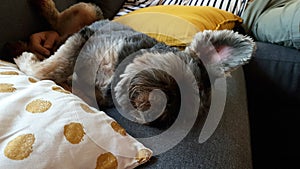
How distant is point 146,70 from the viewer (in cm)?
67

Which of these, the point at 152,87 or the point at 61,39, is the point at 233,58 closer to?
the point at 152,87

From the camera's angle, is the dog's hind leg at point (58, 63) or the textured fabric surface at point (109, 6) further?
the textured fabric surface at point (109, 6)

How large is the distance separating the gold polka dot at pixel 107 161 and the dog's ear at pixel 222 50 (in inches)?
11.8

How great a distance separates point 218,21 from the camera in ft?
3.93

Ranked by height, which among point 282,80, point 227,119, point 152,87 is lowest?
point 282,80

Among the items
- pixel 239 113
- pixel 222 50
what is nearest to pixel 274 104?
pixel 239 113

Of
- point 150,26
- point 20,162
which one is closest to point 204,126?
point 20,162

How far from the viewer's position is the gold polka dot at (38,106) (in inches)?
22.9

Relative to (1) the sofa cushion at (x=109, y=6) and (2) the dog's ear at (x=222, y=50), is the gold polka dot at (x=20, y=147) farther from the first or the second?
(1) the sofa cushion at (x=109, y=6)

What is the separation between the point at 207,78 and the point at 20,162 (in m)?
0.42

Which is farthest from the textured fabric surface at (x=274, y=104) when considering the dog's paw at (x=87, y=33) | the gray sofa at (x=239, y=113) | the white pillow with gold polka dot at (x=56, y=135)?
the white pillow with gold polka dot at (x=56, y=135)

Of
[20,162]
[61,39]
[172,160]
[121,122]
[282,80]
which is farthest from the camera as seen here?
[282,80]

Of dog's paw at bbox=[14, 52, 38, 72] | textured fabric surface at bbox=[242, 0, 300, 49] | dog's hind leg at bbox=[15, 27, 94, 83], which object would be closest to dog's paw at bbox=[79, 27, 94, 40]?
dog's hind leg at bbox=[15, 27, 94, 83]

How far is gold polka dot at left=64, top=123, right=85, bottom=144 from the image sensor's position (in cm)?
54
